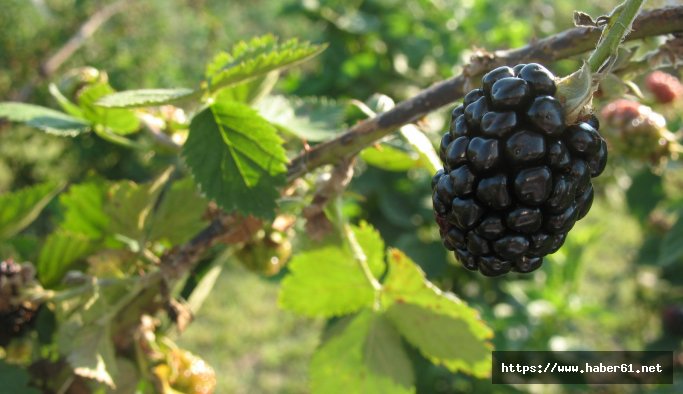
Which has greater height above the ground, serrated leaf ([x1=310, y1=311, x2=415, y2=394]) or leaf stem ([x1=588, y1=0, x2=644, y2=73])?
leaf stem ([x1=588, y1=0, x2=644, y2=73])

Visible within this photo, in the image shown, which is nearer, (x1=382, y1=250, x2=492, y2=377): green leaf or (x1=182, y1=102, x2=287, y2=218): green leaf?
(x1=182, y1=102, x2=287, y2=218): green leaf

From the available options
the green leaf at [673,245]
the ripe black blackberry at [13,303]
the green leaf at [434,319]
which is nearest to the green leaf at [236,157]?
the green leaf at [434,319]

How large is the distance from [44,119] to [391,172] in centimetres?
135

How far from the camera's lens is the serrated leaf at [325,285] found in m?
1.04

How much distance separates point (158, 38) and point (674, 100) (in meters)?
2.32

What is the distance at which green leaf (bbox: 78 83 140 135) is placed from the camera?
1.00 metres

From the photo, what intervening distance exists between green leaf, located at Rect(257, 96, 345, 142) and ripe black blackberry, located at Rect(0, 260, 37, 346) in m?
0.44

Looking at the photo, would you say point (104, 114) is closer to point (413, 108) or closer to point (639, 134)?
point (413, 108)

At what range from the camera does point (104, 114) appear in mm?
1020

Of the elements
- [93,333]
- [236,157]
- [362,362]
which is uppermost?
[236,157]

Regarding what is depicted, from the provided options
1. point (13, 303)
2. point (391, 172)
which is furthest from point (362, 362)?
point (391, 172)

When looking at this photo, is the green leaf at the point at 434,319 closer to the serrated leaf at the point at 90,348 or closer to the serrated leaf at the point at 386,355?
the serrated leaf at the point at 386,355

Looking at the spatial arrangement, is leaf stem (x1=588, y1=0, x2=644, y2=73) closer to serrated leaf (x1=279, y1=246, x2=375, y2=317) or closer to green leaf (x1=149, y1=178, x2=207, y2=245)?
serrated leaf (x1=279, y1=246, x2=375, y2=317)

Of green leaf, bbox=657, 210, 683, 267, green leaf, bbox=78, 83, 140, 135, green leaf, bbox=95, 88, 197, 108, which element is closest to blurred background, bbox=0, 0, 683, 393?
green leaf, bbox=657, 210, 683, 267
